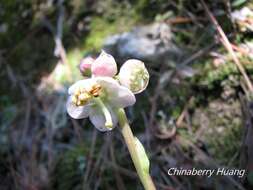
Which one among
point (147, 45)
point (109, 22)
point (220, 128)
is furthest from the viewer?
point (109, 22)

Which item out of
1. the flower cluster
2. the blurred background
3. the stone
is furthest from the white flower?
the stone

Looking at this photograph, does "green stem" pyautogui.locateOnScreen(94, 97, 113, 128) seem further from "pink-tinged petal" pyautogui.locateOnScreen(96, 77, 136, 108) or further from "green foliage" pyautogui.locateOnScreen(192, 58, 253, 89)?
"green foliage" pyautogui.locateOnScreen(192, 58, 253, 89)

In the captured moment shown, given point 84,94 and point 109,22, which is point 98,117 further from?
point 109,22

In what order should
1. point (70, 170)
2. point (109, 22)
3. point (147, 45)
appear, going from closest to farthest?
point (70, 170), point (147, 45), point (109, 22)

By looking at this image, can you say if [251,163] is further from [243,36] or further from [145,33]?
[145,33]

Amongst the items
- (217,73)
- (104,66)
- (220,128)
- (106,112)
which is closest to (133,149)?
(106,112)

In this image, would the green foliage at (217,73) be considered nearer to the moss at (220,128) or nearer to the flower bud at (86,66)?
the moss at (220,128)

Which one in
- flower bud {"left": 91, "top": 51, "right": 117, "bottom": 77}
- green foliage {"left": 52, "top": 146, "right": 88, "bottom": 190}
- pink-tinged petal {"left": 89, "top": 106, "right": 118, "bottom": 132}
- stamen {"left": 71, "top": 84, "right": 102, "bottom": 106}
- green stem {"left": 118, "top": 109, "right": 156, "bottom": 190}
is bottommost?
green foliage {"left": 52, "top": 146, "right": 88, "bottom": 190}
